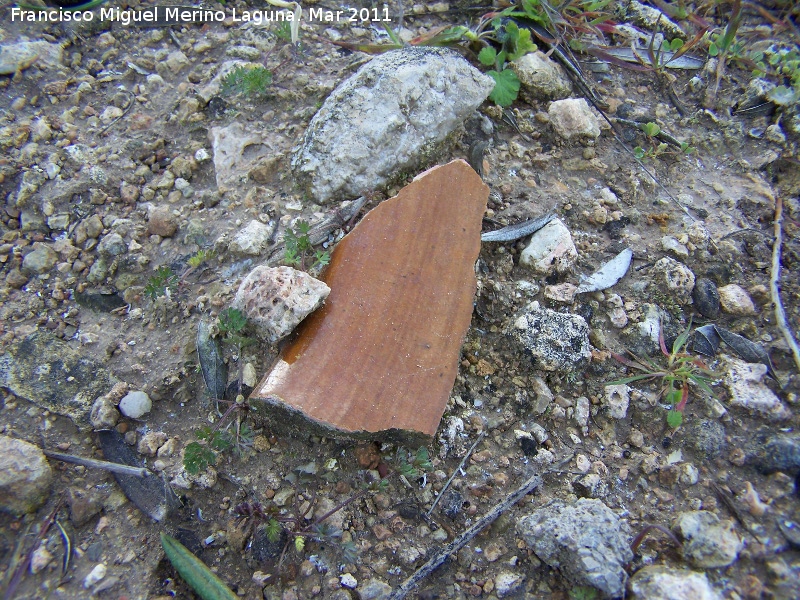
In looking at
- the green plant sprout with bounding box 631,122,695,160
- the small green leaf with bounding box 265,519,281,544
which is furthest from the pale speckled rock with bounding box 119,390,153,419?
the green plant sprout with bounding box 631,122,695,160

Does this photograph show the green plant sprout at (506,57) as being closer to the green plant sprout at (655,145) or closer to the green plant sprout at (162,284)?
the green plant sprout at (655,145)

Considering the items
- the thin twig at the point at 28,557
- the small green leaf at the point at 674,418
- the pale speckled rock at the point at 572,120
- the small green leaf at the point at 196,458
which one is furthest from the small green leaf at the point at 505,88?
the thin twig at the point at 28,557

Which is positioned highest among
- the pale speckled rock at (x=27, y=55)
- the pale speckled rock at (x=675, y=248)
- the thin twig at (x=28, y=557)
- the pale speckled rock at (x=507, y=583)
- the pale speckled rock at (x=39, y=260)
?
the pale speckled rock at (x=27, y=55)

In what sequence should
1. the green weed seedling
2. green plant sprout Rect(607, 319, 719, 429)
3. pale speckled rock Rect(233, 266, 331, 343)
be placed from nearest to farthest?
the green weed seedling < pale speckled rock Rect(233, 266, 331, 343) < green plant sprout Rect(607, 319, 719, 429)

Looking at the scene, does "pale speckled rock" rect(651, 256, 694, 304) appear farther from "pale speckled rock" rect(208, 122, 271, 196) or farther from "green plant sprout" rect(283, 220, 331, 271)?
"pale speckled rock" rect(208, 122, 271, 196)

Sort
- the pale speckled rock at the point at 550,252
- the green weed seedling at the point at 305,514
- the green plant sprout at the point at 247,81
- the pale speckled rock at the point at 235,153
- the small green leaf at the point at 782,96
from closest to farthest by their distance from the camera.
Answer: the green weed seedling at the point at 305,514 < the pale speckled rock at the point at 550,252 < the pale speckled rock at the point at 235,153 < the green plant sprout at the point at 247,81 < the small green leaf at the point at 782,96

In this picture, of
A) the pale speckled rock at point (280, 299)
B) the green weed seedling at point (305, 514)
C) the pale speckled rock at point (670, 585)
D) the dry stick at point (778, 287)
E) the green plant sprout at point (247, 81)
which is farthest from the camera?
the green plant sprout at point (247, 81)

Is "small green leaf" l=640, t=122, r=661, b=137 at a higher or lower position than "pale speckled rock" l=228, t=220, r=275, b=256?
higher
